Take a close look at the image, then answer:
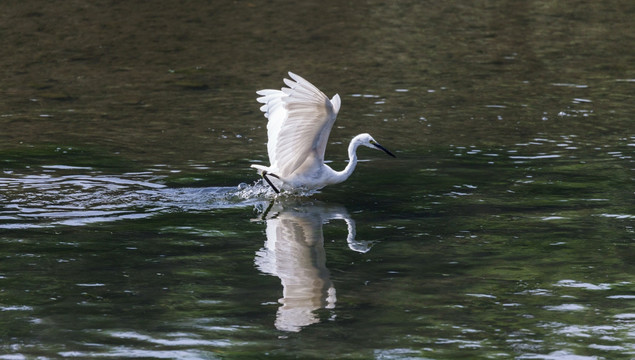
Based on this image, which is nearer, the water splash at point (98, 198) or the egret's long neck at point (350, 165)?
the water splash at point (98, 198)

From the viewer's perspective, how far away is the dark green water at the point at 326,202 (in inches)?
287

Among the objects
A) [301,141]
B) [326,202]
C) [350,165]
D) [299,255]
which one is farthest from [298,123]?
[299,255]

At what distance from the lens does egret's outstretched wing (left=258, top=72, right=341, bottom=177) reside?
1042 cm

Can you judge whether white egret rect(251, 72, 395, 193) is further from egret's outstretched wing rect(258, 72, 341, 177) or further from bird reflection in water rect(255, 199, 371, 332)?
bird reflection in water rect(255, 199, 371, 332)

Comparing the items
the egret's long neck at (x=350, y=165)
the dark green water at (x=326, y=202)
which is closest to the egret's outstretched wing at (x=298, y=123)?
the egret's long neck at (x=350, y=165)

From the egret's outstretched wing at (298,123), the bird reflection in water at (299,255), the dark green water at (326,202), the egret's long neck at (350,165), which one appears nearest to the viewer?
the dark green water at (326,202)

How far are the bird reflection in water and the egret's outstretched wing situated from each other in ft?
1.88

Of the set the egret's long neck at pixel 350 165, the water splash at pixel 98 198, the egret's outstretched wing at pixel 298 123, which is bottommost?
the water splash at pixel 98 198

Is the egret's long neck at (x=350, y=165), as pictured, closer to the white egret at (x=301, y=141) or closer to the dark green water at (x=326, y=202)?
the white egret at (x=301, y=141)

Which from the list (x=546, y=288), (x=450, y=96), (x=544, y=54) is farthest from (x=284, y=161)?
→ (x=544, y=54)

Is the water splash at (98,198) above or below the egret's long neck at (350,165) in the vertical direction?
below

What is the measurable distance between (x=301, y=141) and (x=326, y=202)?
0.86 m

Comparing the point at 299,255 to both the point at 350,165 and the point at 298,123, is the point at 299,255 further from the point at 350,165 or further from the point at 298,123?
the point at 350,165

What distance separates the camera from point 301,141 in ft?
37.5
